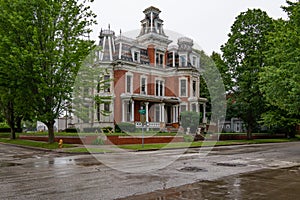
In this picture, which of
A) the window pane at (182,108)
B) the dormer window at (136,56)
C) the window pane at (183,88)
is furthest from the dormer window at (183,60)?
the dormer window at (136,56)

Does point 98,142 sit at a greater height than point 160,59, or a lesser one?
lesser

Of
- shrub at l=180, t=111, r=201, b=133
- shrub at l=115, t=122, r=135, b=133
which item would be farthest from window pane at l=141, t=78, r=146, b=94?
shrub at l=115, t=122, r=135, b=133

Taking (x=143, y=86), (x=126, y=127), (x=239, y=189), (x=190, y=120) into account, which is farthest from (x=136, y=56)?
(x=239, y=189)

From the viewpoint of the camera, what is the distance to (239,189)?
26.8ft

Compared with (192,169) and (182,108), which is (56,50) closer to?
(192,169)

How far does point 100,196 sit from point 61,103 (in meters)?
17.8

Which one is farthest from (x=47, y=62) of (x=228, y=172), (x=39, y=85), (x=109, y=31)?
(x=109, y=31)

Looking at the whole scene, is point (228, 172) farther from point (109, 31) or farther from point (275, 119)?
point (109, 31)

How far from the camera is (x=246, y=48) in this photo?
35469 millimetres

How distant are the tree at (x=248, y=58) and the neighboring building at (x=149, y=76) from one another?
7.10 metres

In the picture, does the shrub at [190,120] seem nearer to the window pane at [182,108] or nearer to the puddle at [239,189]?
the window pane at [182,108]

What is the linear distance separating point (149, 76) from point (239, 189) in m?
32.5

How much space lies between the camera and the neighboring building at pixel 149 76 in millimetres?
36219

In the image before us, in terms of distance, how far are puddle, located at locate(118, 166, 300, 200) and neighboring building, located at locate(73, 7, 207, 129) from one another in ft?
83.8
